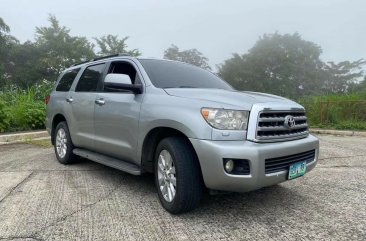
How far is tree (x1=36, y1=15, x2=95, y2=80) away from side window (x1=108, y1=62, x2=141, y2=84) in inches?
1464

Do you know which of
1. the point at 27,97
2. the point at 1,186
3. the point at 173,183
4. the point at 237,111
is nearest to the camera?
the point at 237,111

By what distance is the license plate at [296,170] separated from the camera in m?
3.45

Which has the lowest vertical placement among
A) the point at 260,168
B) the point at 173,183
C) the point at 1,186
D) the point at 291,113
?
the point at 1,186

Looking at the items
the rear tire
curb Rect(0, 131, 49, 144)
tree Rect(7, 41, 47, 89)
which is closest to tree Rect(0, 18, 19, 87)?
tree Rect(7, 41, 47, 89)

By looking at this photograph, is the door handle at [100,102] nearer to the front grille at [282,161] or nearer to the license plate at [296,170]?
the front grille at [282,161]

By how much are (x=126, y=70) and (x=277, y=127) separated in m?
2.22

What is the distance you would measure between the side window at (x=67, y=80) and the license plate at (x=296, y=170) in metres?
3.96

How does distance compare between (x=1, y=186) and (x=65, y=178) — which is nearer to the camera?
(x=1, y=186)

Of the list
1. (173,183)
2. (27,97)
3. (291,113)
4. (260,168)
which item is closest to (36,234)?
(173,183)

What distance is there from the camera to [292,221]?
3.35 metres

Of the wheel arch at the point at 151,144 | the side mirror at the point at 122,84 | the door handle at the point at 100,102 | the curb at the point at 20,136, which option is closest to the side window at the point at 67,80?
the door handle at the point at 100,102

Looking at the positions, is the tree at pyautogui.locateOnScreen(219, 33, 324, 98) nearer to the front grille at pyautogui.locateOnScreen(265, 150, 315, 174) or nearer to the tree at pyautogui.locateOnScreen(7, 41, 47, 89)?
the tree at pyautogui.locateOnScreen(7, 41, 47, 89)

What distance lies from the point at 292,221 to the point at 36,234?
237 cm

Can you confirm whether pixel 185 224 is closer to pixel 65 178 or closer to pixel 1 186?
pixel 65 178
